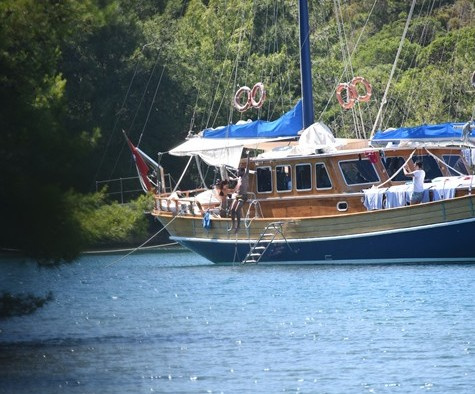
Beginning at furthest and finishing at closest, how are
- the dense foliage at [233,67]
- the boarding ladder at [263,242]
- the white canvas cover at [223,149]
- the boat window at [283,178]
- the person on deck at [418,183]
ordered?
1. the dense foliage at [233,67]
2. the white canvas cover at [223,149]
3. the boat window at [283,178]
4. the boarding ladder at [263,242]
5. the person on deck at [418,183]

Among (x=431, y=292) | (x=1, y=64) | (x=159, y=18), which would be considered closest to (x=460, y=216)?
(x=431, y=292)

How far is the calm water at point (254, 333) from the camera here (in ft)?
64.6

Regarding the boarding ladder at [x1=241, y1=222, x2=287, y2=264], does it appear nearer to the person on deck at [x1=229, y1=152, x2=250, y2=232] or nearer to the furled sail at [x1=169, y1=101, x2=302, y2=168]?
the person on deck at [x1=229, y1=152, x2=250, y2=232]

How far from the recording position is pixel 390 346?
74.7 ft

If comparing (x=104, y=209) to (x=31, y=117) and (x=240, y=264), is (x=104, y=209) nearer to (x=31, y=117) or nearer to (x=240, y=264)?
(x=31, y=117)

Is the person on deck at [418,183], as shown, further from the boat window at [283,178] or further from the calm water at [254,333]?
the boat window at [283,178]

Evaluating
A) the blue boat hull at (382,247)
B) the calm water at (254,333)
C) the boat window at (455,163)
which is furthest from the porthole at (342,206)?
the boat window at (455,163)

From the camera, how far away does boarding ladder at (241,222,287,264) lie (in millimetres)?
37969

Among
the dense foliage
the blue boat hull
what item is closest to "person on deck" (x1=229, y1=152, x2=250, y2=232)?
the blue boat hull

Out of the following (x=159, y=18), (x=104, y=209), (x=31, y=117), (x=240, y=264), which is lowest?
(x=240, y=264)

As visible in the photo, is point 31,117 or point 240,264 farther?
point 240,264

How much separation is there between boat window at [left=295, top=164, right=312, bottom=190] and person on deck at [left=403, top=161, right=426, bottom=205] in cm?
299

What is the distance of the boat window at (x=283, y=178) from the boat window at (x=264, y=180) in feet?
0.76

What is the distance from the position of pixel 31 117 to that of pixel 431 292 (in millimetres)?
13200
